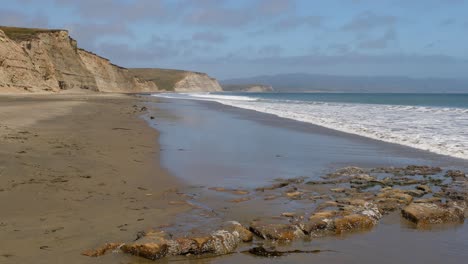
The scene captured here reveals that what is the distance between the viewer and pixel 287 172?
9133 mm

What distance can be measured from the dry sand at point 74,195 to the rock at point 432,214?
3019mm

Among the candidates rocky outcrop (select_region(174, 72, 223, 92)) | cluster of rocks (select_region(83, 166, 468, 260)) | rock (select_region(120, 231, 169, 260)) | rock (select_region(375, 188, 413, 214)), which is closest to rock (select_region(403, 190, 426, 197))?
cluster of rocks (select_region(83, 166, 468, 260))

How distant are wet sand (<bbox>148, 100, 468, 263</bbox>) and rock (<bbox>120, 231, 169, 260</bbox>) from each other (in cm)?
46

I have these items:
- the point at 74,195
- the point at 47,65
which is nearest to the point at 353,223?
the point at 74,195

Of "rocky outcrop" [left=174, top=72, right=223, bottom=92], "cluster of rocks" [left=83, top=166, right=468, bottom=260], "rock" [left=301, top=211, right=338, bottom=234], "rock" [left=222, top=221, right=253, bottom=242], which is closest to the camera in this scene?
"cluster of rocks" [left=83, top=166, right=468, bottom=260]

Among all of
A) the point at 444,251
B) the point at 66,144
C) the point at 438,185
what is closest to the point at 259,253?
the point at 444,251

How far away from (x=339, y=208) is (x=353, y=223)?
64 cm

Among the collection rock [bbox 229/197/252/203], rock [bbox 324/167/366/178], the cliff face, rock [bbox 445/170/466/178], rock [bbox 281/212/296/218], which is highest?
the cliff face

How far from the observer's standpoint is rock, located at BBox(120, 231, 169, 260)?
14.5ft

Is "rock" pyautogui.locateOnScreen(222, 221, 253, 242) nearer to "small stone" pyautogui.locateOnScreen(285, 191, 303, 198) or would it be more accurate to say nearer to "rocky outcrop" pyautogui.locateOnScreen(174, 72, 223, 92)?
"small stone" pyautogui.locateOnScreen(285, 191, 303, 198)

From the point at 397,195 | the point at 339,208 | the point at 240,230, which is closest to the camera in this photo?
the point at 240,230

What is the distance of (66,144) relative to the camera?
11.3 meters

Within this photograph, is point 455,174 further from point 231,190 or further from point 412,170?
point 231,190

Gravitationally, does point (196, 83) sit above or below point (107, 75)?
above
